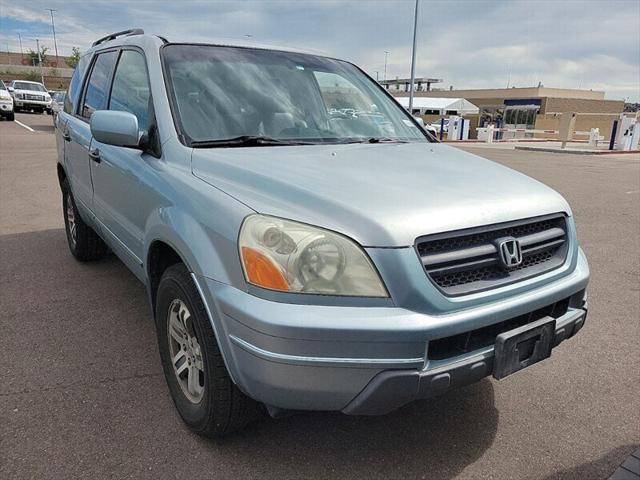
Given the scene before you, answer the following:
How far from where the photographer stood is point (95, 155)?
358 cm

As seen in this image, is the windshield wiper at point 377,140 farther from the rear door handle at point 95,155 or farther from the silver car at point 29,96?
the silver car at point 29,96

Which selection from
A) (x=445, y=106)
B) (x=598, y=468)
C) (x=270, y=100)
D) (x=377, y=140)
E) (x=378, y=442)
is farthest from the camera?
(x=445, y=106)

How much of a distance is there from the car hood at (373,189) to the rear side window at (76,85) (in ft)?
9.11

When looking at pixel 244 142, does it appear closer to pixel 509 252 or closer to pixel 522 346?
pixel 509 252

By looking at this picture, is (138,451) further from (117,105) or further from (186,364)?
(117,105)

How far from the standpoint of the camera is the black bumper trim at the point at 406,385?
1.83m

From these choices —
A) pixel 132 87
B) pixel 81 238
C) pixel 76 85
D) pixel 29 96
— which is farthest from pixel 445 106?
pixel 132 87

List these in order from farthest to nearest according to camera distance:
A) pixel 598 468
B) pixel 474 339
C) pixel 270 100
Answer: pixel 270 100, pixel 598 468, pixel 474 339

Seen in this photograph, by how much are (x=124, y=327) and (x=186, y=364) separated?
Result: 1.28 m

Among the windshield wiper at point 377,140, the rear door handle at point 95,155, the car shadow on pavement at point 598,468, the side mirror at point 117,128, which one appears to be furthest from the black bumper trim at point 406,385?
the rear door handle at point 95,155

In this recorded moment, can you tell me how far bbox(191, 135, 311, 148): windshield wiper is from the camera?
2570 millimetres

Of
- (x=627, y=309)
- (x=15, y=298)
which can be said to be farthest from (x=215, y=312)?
(x=627, y=309)

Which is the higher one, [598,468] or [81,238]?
[81,238]

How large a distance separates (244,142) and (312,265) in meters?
1.05
